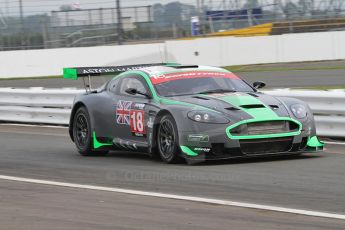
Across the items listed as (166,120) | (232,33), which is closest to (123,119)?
(166,120)

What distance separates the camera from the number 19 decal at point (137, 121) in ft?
31.9

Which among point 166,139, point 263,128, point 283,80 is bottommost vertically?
point 283,80

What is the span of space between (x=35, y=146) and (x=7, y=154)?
92cm

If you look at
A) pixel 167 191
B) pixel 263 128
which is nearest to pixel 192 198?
pixel 167 191

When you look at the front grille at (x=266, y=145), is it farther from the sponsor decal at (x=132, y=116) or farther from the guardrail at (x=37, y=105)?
the guardrail at (x=37, y=105)

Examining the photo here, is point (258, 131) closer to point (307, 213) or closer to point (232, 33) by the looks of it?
point (307, 213)

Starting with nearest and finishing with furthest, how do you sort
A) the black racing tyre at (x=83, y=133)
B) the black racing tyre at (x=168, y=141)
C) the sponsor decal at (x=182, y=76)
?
the black racing tyre at (x=168, y=141) → the sponsor decal at (x=182, y=76) → the black racing tyre at (x=83, y=133)

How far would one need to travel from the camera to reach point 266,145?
885 cm

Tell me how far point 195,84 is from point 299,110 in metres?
1.43

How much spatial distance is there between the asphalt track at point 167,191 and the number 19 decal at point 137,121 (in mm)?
418

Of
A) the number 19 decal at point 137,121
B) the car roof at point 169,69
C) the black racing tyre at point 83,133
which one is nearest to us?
the number 19 decal at point 137,121

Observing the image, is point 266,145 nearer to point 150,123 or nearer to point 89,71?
point 150,123

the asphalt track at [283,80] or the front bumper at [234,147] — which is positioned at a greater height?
the front bumper at [234,147]

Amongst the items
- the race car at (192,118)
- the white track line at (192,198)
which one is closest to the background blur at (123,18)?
the race car at (192,118)
